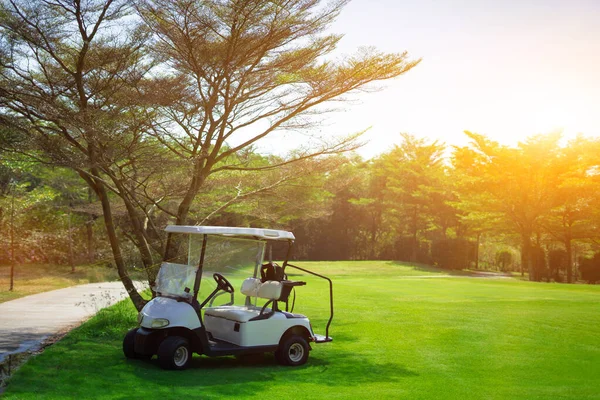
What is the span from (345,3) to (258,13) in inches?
68.7

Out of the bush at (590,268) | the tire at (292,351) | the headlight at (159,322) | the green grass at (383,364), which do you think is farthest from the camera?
the bush at (590,268)

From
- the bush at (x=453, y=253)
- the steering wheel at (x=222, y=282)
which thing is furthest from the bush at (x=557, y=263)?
the steering wheel at (x=222, y=282)

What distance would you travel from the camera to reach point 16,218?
2359 centimetres

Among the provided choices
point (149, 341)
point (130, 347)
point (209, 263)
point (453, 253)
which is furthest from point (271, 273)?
point (453, 253)

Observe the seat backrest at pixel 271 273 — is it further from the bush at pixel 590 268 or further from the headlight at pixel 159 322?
the bush at pixel 590 268

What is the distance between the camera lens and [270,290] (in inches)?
331

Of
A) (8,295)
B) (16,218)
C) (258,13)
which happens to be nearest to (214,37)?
(258,13)

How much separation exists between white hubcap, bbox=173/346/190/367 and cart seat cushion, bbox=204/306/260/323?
75cm

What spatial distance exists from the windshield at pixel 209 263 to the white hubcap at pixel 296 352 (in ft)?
3.82

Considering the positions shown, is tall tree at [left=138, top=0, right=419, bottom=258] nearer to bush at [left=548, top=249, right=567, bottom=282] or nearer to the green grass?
the green grass

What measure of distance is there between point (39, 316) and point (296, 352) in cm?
694

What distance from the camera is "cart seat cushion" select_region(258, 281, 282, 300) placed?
8344mm

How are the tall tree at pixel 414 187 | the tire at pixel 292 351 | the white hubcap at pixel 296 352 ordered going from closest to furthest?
the tire at pixel 292 351 → the white hubcap at pixel 296 352 → the tall tree at pixel 414 187

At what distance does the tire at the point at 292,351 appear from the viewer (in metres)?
8.27
